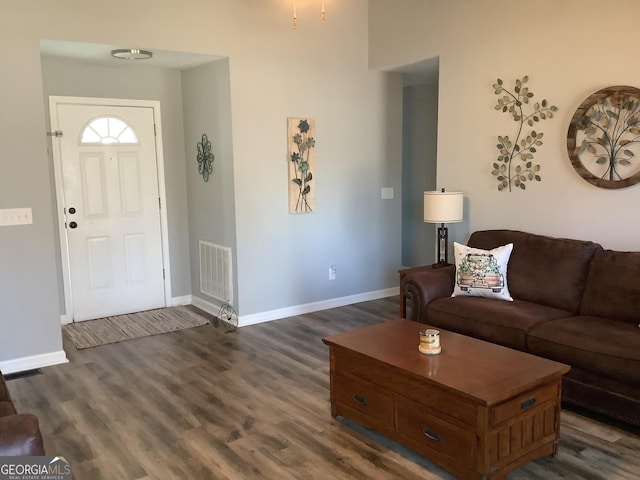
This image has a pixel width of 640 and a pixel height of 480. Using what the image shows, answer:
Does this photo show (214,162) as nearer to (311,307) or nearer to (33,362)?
(311,307)

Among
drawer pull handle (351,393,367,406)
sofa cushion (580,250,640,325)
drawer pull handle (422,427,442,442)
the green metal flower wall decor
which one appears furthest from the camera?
the green metal flower wall decor

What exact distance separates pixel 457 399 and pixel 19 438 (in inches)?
68.6

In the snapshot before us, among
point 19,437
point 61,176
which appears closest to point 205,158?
point 61,176

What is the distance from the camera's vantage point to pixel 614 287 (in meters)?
3.51

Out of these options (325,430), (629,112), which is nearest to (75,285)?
(325,430)

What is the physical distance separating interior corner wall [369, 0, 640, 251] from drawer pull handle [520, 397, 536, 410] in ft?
5.72

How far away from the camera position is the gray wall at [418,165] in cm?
671

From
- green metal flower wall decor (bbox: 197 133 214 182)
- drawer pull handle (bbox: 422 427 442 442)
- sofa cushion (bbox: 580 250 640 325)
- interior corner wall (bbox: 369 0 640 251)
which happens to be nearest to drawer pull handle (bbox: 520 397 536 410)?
drawer pull handle (bbox: 422 427 442 442)

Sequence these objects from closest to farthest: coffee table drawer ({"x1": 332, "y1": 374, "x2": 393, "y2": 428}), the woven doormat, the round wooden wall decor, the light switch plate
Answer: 1. coffee table drawer ({"x1": 332, "y1": 374, "x2": 393, "y2": 428})
2. the round wooden wall decor
3. the light switch plate
4. the woven doormat

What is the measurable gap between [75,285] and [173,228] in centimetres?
109

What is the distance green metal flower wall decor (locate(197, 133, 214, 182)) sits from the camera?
5.29 metres

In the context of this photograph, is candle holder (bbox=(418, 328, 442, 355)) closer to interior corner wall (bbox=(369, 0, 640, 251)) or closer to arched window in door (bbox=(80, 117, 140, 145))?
interior corner wall (bbox=(369, 0, 640, 251))

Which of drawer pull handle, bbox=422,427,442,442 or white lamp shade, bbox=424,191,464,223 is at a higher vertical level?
white lamp shade, bbox=424,191,464,223

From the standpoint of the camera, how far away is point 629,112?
3.69 meters
